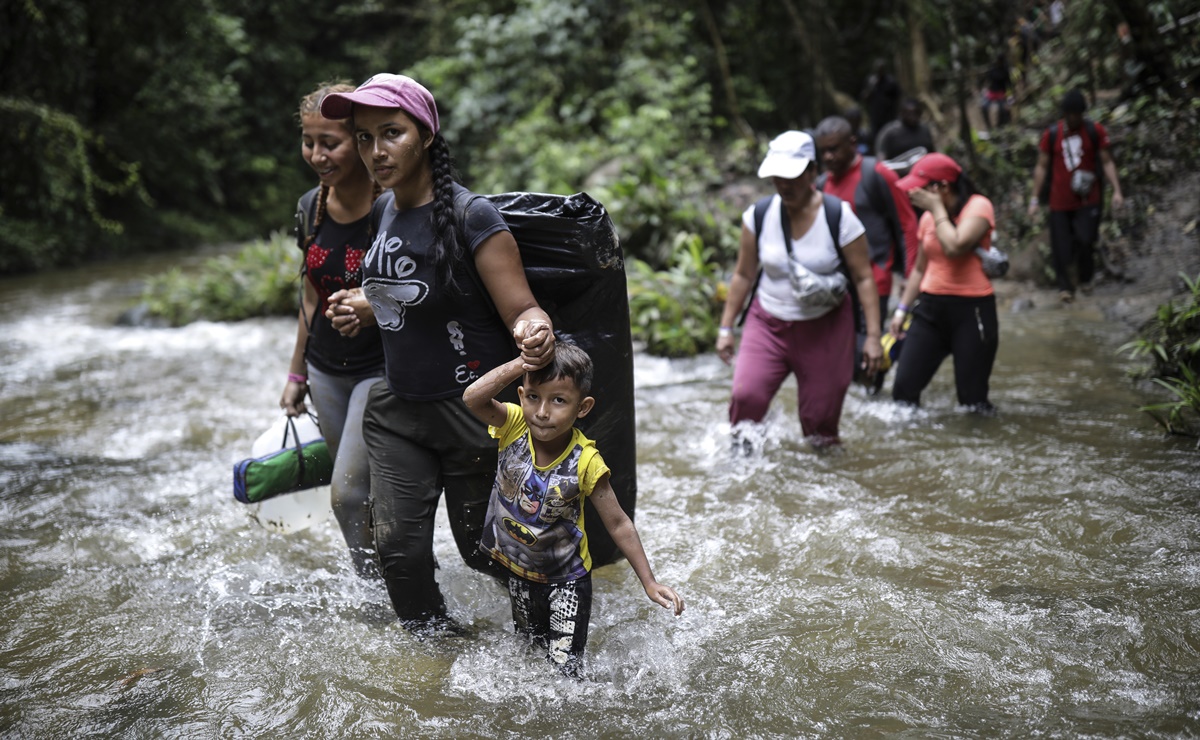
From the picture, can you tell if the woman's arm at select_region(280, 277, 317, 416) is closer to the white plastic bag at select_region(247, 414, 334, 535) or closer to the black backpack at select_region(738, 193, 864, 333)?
the white plastic bag at select_region(247, 414, 334, 535)

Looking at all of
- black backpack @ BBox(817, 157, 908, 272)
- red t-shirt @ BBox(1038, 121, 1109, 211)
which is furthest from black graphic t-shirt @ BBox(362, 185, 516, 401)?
red t-shirt @ BBox(1038, 121, 1109, 211)

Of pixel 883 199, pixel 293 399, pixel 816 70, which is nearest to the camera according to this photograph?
pixel 293 399

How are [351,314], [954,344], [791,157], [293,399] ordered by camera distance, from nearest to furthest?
[351,314] < [293,399] < [791,157] < [954,344]

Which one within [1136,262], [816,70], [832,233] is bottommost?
[1136,262]

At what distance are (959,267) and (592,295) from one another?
305 centimetres

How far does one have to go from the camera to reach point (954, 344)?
5.72m

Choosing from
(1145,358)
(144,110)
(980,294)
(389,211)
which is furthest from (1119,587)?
(144,110)

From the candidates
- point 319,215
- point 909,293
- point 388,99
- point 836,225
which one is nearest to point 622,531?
point 388,99

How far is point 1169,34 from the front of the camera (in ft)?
36.6

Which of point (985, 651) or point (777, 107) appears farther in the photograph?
point (777, 107)

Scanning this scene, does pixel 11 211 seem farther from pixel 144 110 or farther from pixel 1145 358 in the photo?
pixel 1145 358

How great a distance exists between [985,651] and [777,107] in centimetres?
1635

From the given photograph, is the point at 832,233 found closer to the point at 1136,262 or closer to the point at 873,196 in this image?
the point at 873,196

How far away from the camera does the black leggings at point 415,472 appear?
329 cm
